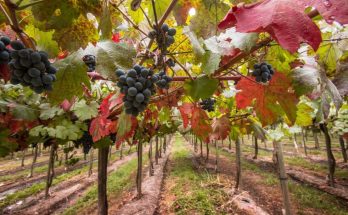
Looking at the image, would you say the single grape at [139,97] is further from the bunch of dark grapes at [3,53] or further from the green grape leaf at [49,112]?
the green grape leaf at [49,112]

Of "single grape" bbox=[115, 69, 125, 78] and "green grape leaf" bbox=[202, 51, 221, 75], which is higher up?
"green grape leaf" bbox=[202, 51, 221, 75]

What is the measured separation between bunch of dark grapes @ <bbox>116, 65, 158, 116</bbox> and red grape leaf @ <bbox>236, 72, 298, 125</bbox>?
811mm

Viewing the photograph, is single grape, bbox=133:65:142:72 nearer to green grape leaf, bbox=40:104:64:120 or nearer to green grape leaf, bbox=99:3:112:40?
green grape leaf, bbox=99:3:112:40

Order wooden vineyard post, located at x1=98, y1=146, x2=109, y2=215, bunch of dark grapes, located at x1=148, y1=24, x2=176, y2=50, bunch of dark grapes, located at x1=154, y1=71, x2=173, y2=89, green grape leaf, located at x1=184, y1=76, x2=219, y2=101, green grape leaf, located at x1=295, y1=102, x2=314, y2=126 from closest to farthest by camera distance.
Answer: bunch of dark grapes, located at x1=148, y1=24, x2=176, y2=50
bunch of dark grapes, located at x1=154, y1=71, x2=173, y2=89
green grape leaf, located at x1=184, y1=76, x2=219, y2=101
green grape leaf, located at x1=295, y1=102, x2=314, y2=126
wooden vineyard post, located at x1=98, y1=146, x2=109, y2=215

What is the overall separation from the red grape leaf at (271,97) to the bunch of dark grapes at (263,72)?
10 centimetres

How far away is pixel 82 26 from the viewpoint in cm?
129

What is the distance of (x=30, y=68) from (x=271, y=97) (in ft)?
5.15

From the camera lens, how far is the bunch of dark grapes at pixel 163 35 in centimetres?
142

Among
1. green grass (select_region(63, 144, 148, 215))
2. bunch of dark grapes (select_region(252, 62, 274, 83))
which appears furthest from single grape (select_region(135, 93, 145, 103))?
green grass (select_region(63, 144, 148, 215))

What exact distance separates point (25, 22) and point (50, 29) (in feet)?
1.00

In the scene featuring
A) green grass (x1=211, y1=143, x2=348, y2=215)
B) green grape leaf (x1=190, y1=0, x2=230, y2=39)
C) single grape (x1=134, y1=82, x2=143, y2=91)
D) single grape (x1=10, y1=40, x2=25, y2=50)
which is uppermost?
green grape leaf (x1=190, y1=0, x2=230, y2=39)

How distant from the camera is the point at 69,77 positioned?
3.99 ft

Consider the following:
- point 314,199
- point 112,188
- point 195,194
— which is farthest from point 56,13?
point 112,188

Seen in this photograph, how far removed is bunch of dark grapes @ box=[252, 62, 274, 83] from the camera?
1637 mm
